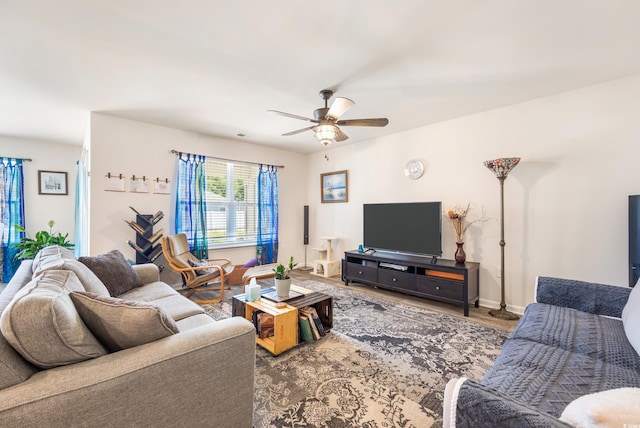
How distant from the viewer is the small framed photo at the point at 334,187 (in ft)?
17.1

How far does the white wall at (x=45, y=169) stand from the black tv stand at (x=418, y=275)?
16.6ft

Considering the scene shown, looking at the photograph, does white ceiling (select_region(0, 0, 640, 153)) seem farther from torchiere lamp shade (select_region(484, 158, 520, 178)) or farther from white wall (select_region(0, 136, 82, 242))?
white wall (select_region(0, 136, 82, 242))

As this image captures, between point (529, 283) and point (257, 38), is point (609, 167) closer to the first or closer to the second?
point (529, 283)

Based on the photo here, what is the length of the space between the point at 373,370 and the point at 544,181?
2.80 metres

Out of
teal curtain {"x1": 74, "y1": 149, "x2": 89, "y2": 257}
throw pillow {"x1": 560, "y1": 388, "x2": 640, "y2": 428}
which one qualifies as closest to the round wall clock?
throw pillow {"x1": 560, "y1": 388, "x2": 640, "y2": 428}

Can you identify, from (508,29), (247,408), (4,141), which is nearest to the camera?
(247,408)

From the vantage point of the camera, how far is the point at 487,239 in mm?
3568

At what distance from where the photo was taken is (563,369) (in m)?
1.33

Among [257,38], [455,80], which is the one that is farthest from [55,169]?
[455,80]

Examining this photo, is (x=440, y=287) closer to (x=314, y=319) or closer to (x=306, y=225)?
(x=314, y=319)

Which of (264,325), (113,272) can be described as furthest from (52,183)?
(264,325)

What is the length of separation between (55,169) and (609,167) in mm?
7785

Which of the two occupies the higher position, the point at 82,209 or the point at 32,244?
the point at 82,209

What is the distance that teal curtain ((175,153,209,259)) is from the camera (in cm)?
431
